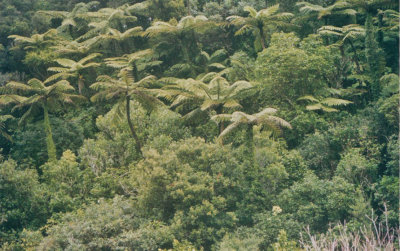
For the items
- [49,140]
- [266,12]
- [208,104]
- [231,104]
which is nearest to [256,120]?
[231,104]

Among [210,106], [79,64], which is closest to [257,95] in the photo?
[210,106]

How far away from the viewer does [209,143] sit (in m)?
13.0

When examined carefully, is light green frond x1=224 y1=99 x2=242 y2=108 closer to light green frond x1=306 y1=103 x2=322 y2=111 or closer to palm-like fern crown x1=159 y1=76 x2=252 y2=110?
palm-like fern crown x1=159 y1=76 x2=252 y2=110

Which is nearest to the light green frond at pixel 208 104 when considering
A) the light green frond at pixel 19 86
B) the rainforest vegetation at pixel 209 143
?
the rainforest vegetation at pixel 209 143

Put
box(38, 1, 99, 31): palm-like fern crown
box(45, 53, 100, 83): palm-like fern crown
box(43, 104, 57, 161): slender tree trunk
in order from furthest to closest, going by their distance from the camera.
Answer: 1. box(38, 1, 99, 31): palm-like fern crown
2. box(45, 53, 100, 83): palm-like fern crown
3. box(43, 104, 57, 161): slender tree trunk

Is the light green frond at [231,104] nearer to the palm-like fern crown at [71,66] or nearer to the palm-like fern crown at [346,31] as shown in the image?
the palm-like fern crown at [346,31]

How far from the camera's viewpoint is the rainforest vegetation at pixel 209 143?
10672mm

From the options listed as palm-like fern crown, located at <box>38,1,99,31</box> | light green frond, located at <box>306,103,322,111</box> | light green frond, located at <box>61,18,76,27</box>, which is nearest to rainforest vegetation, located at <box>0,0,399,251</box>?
light green frond, located at <box>306,103,322,111</box>

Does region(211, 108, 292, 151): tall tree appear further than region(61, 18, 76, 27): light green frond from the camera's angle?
No

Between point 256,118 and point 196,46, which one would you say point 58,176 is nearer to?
point 256,118

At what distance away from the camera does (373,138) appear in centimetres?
1266

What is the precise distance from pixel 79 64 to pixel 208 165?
8.63 metres

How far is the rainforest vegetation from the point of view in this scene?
35.0 feet

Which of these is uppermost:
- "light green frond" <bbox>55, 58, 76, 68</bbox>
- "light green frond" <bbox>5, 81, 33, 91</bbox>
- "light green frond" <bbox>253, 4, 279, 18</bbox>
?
"light green frond" <bbox>253, 4, 279, 18</bbox>
